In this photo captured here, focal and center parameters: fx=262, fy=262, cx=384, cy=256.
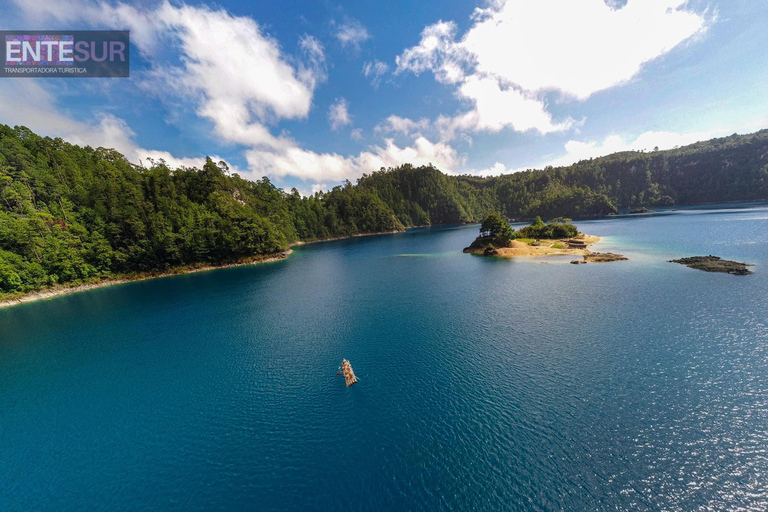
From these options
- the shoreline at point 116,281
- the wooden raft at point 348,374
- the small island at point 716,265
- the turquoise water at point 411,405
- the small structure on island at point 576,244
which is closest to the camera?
the turquoise water at point 411,405

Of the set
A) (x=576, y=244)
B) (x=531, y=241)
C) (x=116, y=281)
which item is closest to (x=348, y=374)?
(x=116, y=281)

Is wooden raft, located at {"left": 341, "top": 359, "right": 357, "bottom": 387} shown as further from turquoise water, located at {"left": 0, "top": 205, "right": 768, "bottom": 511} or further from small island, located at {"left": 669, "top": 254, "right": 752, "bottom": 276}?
small island, located at {"left": 669, "top": 254, "right": 752, "bottom": 276}

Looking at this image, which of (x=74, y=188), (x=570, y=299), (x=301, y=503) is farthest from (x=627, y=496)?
(x=74, y=188)

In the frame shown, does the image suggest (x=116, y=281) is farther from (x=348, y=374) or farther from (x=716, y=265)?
(x=716, y=265)

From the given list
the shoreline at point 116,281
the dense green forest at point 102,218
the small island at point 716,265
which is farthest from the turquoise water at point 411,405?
the dense green forest at point 102,218

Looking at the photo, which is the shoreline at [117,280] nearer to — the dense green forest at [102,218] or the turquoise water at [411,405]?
the dense green forest at [102,218]

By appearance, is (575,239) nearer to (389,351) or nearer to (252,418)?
(389,351)
